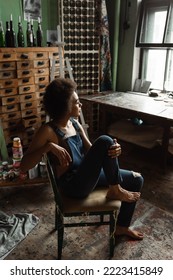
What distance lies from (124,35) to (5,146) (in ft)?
7.50

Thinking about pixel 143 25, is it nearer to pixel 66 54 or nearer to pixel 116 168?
pixel 66 54

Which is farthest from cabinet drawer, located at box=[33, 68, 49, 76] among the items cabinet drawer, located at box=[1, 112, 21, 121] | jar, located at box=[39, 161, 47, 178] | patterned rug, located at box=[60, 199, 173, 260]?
patterned rug, located at box=[60, 199, 173, 260]

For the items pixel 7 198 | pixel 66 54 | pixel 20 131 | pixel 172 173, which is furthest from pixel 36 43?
pixel 172 173

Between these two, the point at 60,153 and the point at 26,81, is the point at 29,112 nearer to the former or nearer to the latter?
the point at 26,81

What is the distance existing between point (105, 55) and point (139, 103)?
1.07 metres

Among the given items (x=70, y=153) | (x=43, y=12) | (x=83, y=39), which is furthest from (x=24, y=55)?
(x=70, y=153)

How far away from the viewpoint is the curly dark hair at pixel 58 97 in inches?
55.2

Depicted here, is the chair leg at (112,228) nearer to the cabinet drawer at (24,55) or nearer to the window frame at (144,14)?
the cabinet drawer at (24,55)

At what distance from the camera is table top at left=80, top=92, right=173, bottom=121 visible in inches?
99.1

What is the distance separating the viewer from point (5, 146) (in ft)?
9.20

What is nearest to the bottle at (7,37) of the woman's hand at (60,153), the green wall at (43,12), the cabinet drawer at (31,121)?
the green wall at (43,12)

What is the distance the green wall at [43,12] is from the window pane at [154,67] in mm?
1370

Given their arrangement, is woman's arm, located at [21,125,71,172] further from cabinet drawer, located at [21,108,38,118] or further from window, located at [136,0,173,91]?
window, located at [136,0,173,91]
